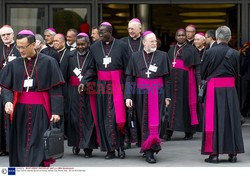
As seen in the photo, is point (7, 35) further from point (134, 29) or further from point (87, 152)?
point (87, 152)

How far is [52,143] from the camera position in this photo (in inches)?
356

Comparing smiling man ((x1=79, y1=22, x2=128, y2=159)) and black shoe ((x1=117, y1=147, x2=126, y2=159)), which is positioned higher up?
smiling man ((x1=79, y1=22, x2=128, y2=159))

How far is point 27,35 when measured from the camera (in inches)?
→ 370

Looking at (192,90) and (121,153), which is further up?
(192,90)

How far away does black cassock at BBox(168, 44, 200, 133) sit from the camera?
14203 mm

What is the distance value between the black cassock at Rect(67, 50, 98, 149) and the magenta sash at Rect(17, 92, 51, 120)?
2707mm

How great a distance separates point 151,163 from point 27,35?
3198mm

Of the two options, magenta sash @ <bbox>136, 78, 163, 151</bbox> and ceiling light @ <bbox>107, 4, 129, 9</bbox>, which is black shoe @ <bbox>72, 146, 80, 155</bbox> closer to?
magenta sash @ <bbox>136, 78, 163, 151</bbox>

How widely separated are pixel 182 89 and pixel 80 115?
8.85 ft

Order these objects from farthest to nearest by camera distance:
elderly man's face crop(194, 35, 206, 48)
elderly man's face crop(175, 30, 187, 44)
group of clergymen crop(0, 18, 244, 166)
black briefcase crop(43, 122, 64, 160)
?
elderly man's face crop(194, 35, 206, 48)
elderly man's face crop(175, 30, 187, 44)
group of clergymen crop(0, 18, 244, 166)
black briefcase crop(43, 122, 64, 160)

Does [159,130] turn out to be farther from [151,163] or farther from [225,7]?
[225,7]

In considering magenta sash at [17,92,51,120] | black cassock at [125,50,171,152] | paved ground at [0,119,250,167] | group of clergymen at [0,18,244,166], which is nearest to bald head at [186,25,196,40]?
group of clergymen at [0,18,244,166]

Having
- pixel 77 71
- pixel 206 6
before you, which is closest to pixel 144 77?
pixel 77 71

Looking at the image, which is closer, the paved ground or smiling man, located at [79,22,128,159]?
the paved ground
